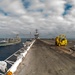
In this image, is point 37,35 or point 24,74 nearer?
point 24,74

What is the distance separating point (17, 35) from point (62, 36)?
127318 mm

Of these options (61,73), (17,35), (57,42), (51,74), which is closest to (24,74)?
(51,74)

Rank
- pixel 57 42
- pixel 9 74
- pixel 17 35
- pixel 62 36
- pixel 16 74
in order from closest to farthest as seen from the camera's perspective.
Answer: pixel 9 74 → pixel 16 74 → pixel 57 42 → pixel 62 36 → pixel 17 35

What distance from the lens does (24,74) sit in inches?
459

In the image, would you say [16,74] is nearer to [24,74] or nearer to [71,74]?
[24,74]

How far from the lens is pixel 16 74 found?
38.0ft

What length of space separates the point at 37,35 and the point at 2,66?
178m

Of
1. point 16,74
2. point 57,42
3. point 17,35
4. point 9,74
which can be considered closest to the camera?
point 9,74

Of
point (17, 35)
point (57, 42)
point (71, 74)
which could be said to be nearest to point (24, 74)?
point (71, 74)

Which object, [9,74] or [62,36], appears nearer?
[9,74]

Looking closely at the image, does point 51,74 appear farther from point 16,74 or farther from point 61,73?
point 16,74

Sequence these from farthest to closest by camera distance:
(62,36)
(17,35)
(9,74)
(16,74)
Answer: (17,35), (62,36), (16,74), (9,74)

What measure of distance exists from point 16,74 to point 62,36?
1980 inches

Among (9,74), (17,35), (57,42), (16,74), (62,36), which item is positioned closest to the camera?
(9,74)
